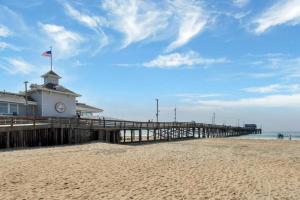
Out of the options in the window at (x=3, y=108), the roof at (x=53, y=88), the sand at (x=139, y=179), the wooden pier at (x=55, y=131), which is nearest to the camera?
the sand at (x=139, y=179)

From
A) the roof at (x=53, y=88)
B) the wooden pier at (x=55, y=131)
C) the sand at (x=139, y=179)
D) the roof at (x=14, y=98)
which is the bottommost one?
the sand at (x=139, y=179)

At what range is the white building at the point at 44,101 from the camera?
33750 mm

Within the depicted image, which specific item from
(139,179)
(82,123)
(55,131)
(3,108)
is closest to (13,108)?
(3,108)

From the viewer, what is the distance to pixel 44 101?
35688mm

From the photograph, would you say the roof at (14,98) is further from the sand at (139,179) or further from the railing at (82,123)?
the sand at (139,179)

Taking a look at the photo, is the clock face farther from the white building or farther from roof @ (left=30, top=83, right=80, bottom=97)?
roof @ (left=30, top=83, right=80, bottom=97)

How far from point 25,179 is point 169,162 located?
763cm

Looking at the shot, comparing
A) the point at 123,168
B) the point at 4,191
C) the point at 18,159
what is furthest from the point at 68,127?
the point at 4,191

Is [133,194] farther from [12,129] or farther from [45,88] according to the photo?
[45,88]

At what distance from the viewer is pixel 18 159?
1727 cm

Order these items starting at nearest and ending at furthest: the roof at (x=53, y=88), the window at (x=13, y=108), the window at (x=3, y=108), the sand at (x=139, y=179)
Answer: the sand at (x=139, y=179), the window at (x=3, y=108), the window at (x=13, y=108), the roof at (x=53, y=88)

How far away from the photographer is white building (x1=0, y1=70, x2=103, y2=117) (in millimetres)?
33750

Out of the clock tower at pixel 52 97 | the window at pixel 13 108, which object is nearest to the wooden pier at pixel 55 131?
the clock tower at pixel 52 97

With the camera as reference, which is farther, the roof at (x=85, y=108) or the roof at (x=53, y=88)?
the roof at (x=85, y=108)
